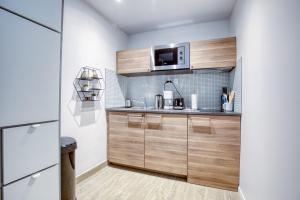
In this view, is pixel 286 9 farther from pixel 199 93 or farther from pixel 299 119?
pixel 199 93

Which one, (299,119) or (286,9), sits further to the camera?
(286,9)

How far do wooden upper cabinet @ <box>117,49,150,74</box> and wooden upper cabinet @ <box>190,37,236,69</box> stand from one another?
732 mm

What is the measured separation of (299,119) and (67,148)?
174 cm

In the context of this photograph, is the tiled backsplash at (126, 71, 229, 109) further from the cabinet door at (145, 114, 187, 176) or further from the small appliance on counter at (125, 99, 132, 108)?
the cabinet door at (145, 114, 187, 176)

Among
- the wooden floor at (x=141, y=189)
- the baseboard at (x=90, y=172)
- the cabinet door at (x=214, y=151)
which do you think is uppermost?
the cabinet door at (x=214, y=151)

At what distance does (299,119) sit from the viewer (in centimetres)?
77

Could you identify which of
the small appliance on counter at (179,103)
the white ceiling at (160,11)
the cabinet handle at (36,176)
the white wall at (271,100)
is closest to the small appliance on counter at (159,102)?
the small appliance on counter at (179,103)

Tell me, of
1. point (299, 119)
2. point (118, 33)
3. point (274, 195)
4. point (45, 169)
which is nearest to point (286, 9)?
point (299, 119)

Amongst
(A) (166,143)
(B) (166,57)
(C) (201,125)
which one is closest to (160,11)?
(B) (166,57)

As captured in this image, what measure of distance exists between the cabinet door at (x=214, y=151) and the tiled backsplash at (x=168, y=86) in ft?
2.35

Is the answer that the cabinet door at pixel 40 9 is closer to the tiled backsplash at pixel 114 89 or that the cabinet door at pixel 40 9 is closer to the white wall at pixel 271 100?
the tiled backsplash at pixel 114 89

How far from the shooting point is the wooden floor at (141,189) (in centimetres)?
185

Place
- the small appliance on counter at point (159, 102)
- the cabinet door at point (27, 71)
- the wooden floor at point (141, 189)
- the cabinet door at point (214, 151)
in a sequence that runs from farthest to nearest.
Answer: the small appliance on counter at point (159, 102), the cabinet door at point (214, 151), the wooden floor at point (141, 189), the cabinet door at point (27, 71)

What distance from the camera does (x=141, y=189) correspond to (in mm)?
2002
